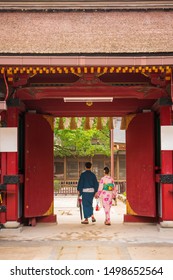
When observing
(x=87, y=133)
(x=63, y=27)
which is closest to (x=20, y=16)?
(x=63, y=27)

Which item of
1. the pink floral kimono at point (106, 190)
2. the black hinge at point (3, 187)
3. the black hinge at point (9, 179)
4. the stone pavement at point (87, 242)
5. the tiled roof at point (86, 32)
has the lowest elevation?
the stone pavement at point (87, 242)

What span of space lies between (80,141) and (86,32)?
20.8 meters

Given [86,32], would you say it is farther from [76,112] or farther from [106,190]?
[106,190]

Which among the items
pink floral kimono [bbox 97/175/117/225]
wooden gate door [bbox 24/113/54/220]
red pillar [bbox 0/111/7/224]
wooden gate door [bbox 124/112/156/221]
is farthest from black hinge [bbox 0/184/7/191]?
wooden gate door [bbox 124/112/156/221]

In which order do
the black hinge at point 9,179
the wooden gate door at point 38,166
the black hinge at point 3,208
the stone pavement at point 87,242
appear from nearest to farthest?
Result: the stone pavement at point 87,242
the black hinge at point 3,208
the black hinge at point 9,179
the wooden gate door at point 38,166

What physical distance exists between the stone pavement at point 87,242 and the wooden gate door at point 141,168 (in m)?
0.51

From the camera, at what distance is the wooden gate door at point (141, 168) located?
1259 centimetres

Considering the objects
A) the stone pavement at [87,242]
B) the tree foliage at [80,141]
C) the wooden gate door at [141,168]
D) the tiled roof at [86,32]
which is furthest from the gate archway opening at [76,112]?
the tree foliage at [80,141]

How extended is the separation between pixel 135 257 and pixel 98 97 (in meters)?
4.52

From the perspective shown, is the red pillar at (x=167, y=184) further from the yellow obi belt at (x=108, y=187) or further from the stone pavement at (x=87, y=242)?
the yellow obi belt at (x=108, y=187)

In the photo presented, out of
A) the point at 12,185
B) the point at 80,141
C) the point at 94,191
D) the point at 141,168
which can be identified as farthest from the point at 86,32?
the point at 80,141

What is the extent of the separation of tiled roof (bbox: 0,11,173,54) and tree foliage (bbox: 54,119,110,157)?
1684 centimetres

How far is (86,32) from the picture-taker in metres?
11.5

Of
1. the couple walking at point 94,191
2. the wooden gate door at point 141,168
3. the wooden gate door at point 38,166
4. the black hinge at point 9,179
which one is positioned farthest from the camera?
the couple walking at point 94,191
